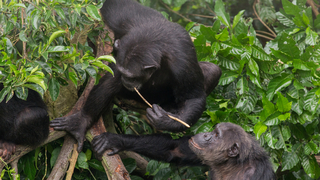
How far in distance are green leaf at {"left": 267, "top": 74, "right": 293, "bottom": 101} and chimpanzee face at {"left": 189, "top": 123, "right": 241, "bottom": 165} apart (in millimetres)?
1061

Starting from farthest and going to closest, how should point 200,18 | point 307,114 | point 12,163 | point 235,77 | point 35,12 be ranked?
point 200,18, point 235,77, point 307,114, point 12,163, point 35,12

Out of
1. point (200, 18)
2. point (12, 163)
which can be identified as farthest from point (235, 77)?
point (200, 18)

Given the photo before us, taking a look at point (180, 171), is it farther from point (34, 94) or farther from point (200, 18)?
point (200, 18)

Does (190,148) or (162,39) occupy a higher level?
(162,39)

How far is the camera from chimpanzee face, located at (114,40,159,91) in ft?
14.4

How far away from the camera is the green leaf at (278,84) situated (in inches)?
213

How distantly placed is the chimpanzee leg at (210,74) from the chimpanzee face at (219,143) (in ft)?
2.82

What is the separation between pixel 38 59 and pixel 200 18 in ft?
24.7

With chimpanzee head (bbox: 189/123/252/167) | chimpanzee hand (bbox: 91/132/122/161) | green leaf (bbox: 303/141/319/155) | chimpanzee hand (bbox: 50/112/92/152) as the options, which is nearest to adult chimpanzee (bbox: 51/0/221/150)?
chimpanzee hand (bbox: 50/112/92/152)

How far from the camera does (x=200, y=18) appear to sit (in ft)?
35.0

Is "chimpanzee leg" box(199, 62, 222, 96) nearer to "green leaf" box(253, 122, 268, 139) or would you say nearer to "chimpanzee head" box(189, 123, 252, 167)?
"chimpanzee head" box(189, 123, 252, 167)

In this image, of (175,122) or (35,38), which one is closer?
(35,38)

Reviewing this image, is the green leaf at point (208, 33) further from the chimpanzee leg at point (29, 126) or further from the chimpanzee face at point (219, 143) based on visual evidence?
the chimpanzee leg at point (29, 126)

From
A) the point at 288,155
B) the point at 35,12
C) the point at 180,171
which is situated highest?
the point at 35,12
